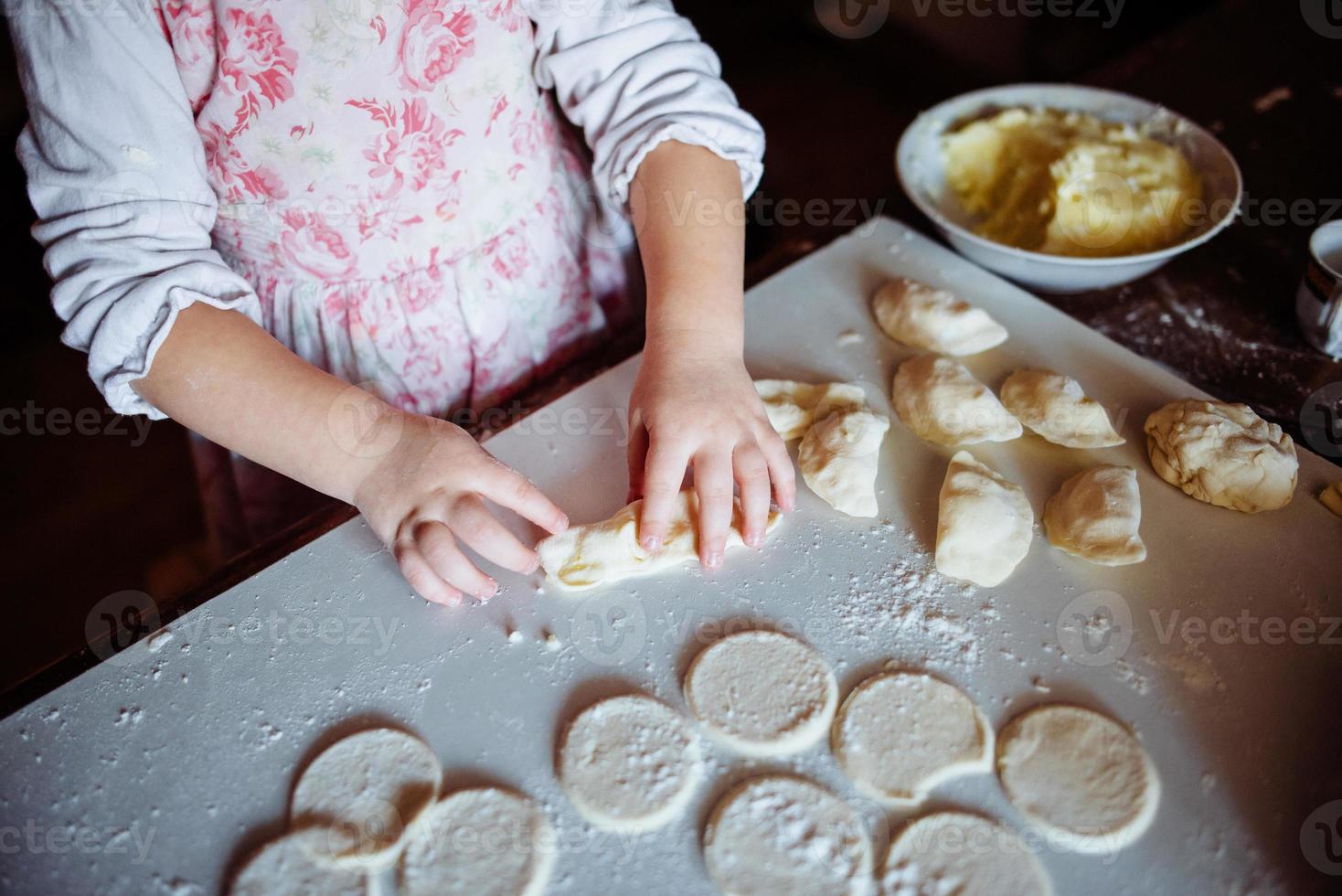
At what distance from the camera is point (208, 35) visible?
0.79 metres

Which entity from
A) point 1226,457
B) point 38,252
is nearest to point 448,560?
point 1226,457

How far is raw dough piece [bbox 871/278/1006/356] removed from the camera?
0.97 meters

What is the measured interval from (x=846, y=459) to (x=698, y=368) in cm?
17

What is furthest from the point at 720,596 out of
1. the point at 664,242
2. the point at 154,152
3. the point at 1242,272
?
the point at 1242,272

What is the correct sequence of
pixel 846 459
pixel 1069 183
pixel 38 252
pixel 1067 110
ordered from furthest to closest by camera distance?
1. pixel 38 252
2. pixel 1067 110
3. pixel 1069 183
4. pixel 846 459

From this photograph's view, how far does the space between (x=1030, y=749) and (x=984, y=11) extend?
244cm

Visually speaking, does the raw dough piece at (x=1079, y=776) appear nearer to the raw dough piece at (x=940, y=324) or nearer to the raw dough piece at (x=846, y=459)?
the raw dough piece at (x=846, y=459)

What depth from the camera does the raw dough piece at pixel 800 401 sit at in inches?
36.1

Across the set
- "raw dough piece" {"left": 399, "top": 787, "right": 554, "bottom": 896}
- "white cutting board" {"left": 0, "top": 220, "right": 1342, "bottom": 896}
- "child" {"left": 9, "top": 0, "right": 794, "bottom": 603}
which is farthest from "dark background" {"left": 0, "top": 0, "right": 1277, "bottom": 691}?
"raw dough piece" {"left": 399, "top": 787, "right": 554, "bottom": 896}

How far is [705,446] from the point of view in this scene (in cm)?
82

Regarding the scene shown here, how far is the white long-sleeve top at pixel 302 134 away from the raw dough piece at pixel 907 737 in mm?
600

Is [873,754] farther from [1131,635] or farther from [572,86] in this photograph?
[572,86]

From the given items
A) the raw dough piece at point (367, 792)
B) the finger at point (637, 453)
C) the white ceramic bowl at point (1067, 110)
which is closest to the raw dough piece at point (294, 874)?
the raw dough piece at point (367, 792)

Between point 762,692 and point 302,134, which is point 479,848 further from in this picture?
point 302,134
